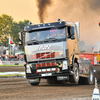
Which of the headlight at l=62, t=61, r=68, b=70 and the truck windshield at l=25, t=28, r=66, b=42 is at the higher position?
the truck windshield at l=25, t=28, r=66, b=42

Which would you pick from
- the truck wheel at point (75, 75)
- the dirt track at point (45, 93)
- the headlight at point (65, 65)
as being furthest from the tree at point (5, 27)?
the dirt track at point (45, 93)

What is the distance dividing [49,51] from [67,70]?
1241 mm

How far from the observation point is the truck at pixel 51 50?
41.2 feet

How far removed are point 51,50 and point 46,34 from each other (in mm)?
820

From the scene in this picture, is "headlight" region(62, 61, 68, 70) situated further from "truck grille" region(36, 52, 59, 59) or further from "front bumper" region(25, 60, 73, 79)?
"truck grille" region(36, 52, 59, 59)

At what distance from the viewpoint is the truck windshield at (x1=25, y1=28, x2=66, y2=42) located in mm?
12594

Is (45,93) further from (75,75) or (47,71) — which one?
(75,75)

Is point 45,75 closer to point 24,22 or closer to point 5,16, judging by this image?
point 5,16

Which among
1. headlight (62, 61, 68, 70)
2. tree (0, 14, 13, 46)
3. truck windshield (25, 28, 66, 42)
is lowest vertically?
headlight (62, 61, 68, 70)

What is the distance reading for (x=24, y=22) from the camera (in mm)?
113688

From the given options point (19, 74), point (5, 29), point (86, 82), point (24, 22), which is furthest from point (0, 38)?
point (86, 82)

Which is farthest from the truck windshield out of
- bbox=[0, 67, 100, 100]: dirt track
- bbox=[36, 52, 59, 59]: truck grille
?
bbox=[0, 67, 100, 100]: dirt track

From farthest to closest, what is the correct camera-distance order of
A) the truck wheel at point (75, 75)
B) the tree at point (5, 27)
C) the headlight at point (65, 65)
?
the tree at point (5, 27), the truck wheel at point (75, 75), the headlight at point (65, 65)

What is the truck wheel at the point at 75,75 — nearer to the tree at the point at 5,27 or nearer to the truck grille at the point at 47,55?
the truck grille at the point at 47,55
